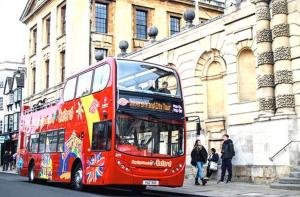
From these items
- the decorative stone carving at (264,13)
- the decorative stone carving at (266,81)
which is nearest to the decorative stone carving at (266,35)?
the decorative stone carving at (264,13)

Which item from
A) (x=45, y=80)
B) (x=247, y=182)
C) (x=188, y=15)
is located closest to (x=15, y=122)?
(x=45, y=80)

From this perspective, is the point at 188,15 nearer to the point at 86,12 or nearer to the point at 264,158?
the point at 264,158

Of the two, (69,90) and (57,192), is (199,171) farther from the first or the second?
(69,90)

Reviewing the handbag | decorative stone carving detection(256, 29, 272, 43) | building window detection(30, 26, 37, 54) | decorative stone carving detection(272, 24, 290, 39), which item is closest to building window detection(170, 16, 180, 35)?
building window detection(30, 26, 37, 54)

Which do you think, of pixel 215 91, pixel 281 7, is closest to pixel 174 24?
pixel 215 91

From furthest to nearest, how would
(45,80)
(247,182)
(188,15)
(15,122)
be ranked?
(15,122), (45,80), (188,15), (247,182)

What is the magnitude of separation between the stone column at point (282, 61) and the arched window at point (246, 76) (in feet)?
6.88

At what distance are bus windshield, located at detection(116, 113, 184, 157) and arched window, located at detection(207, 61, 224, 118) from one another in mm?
7024

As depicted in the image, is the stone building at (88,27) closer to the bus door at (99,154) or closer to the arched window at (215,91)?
the arched window at (215,91)

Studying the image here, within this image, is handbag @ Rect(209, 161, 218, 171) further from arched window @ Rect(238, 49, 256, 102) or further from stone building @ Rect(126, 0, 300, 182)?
arched window @ Rect(238, 49, 256, 102)

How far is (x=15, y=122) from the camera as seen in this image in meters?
56.8

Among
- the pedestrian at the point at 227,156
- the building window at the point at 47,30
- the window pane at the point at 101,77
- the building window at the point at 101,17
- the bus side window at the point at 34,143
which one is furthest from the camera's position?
the building window at the point at 47,30

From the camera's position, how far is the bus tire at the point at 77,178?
1645cm

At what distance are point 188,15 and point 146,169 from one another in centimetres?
1195
